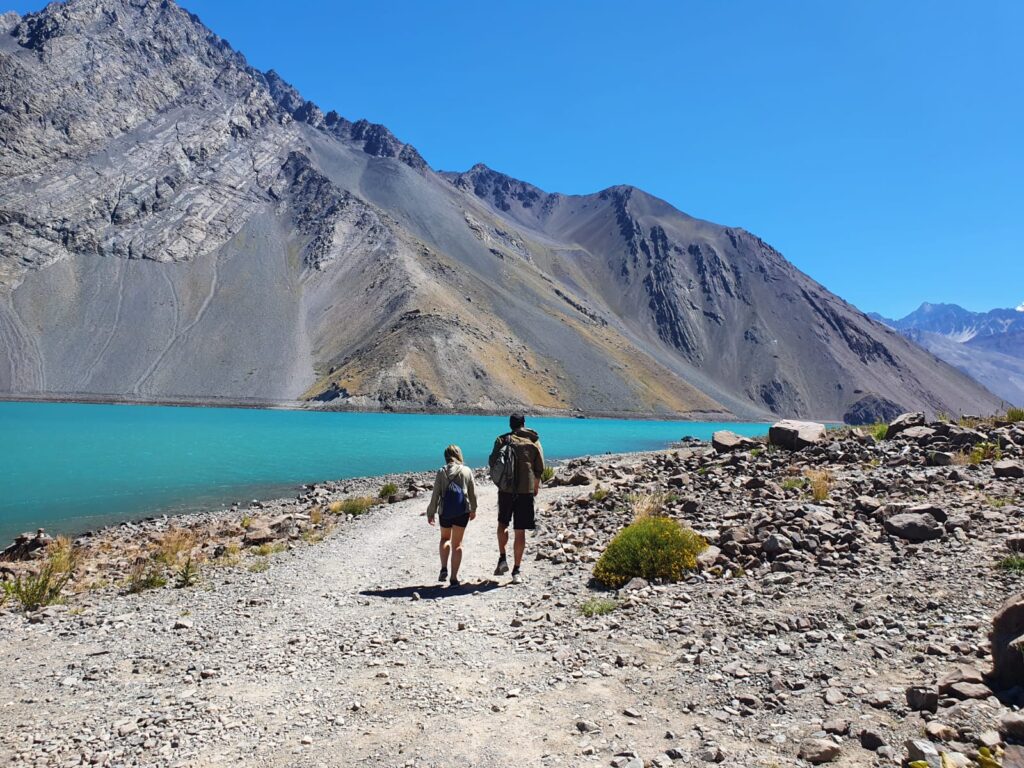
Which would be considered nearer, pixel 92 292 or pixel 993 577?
pixel 993 577

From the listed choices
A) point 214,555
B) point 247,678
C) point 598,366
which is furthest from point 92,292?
point 247,678

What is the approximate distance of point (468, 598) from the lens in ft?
32.0

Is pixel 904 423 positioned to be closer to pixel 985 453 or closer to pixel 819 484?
pixel 985 453

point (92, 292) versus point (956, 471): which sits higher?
point (92, 292)

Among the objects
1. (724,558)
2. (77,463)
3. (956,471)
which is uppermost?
(956,471)

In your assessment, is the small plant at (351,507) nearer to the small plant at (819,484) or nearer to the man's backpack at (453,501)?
the man's backpack at (453,501)

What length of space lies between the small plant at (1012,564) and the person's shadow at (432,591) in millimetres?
6824

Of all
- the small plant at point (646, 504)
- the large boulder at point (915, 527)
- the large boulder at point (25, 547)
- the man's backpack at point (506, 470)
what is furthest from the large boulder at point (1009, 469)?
the large boulder at point (25, 547)

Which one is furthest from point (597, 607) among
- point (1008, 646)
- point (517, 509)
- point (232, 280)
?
point (232, 280)

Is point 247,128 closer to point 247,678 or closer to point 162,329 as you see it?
point 162,329

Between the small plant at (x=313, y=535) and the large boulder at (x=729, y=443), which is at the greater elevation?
the large boulder at (x=729, y=443)

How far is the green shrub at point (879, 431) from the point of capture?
19202 mm

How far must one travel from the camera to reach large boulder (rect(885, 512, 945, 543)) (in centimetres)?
926

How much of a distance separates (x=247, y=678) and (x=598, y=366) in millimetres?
145808
